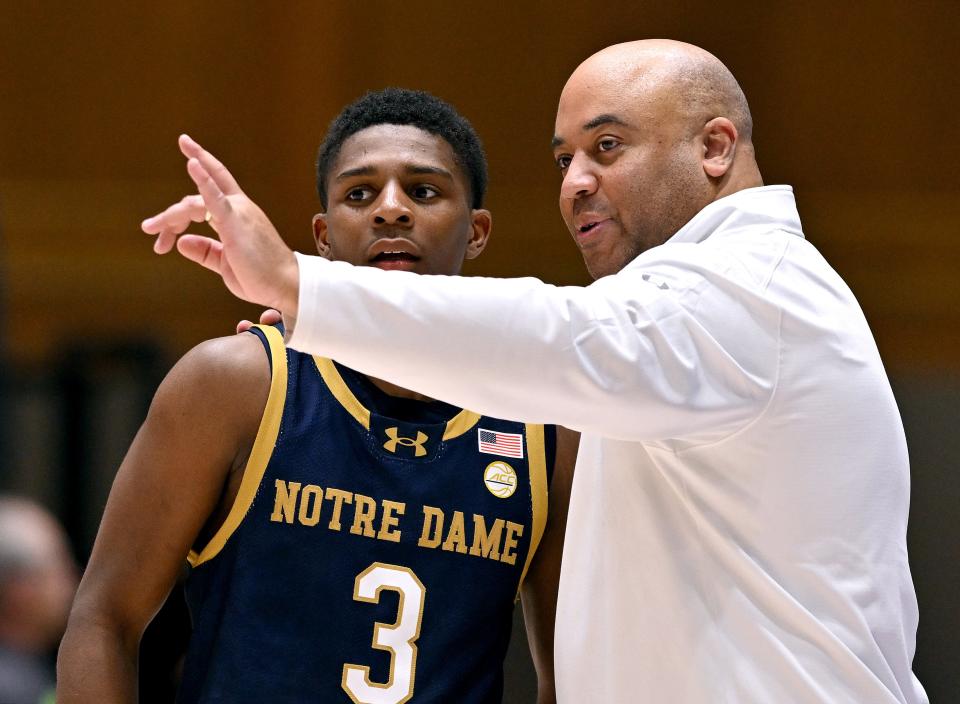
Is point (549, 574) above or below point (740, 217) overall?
below

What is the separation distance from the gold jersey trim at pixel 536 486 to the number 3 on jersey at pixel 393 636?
0.25 meters

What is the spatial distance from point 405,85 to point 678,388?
13.5 ft

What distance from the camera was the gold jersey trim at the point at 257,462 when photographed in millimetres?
2461

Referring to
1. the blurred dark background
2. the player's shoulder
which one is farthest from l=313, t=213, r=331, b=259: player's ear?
the blurred dark background

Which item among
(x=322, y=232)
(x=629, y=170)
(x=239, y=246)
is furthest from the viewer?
(x=322, y=232)

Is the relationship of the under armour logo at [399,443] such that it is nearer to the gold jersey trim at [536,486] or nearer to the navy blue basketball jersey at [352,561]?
the navy blue basketball jersey at [352,561]

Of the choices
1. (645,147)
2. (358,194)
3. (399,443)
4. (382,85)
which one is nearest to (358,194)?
(358,194)

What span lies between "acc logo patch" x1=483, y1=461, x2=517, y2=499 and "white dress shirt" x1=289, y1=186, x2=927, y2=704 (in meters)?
0.32

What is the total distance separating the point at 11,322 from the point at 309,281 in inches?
160

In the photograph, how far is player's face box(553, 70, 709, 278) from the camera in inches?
94.3

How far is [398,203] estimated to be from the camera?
2.66 metres

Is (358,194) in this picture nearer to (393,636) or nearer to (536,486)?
(536,486)

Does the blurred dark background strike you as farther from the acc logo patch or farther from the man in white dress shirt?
the man in white dress shirt

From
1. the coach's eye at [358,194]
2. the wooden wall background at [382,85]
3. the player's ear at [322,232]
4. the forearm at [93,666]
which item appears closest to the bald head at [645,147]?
the coach's eye at [358,194]
